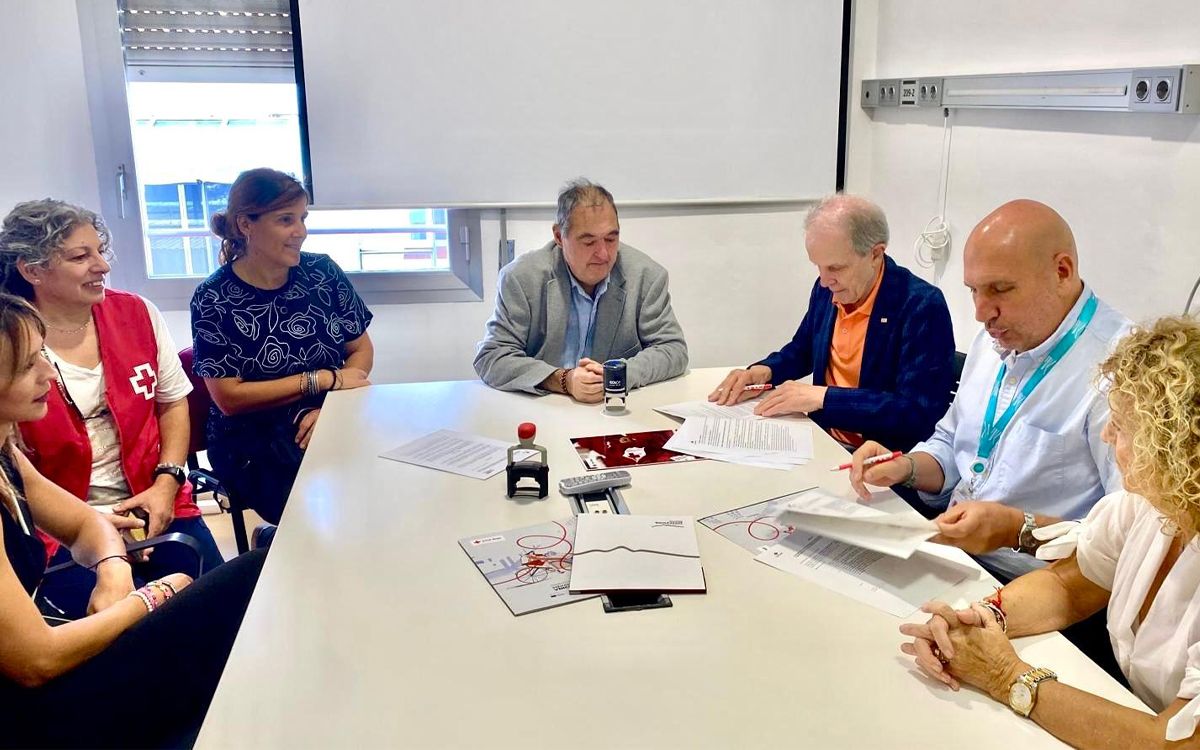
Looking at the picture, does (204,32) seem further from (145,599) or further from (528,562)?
(528,562)

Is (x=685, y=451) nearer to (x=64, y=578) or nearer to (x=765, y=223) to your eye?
(x=64, y=578)

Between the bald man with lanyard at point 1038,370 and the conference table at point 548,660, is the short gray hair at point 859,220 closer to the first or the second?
the bald man with lanyard at point 1038,370

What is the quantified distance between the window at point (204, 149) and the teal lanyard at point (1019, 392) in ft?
7.63

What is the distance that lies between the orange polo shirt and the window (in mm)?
1694

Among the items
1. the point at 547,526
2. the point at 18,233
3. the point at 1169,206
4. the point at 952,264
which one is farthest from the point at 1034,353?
the point at 18,233

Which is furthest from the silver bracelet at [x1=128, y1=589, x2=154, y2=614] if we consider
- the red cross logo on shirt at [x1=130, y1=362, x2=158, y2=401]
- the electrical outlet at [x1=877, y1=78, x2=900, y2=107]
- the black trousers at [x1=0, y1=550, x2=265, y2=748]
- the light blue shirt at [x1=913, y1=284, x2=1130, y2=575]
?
the electrical outlet at [x1=877, y1=78, x2=900, y2=107]

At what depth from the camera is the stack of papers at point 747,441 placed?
2.06 m

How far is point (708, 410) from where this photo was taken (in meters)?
2.43

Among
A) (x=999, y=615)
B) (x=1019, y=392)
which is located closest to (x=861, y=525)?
(x=999, y=615)

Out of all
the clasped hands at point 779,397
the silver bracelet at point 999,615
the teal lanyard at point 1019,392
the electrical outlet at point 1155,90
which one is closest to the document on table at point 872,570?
the silver bracelet at point 999,615

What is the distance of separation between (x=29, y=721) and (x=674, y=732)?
998mm

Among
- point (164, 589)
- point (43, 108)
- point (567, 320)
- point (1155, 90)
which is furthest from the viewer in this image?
point (43, 108)

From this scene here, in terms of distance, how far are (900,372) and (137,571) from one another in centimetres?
205

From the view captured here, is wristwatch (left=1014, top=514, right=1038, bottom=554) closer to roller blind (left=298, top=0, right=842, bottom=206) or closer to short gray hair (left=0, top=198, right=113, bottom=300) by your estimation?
short gray hair (left=0, top=198, right=113, bottom=300)
